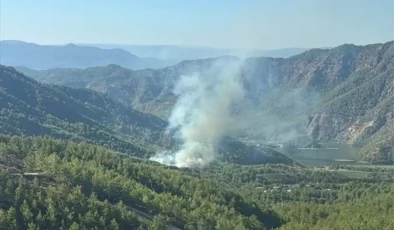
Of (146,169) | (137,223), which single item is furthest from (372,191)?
(137,223)

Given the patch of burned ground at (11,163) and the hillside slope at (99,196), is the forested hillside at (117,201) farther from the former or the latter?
the hillside slope at (99,196)

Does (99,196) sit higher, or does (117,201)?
(99,196)

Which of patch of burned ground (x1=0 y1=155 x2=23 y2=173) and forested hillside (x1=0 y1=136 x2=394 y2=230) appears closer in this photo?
forested hillside (x1=0 y1=136 x2=394 y2=230)

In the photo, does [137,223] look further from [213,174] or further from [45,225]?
[213,174]

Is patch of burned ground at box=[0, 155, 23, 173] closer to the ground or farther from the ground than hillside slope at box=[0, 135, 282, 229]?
farther from the ground

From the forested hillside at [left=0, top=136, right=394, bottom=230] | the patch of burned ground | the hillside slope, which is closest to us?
the hillside slope

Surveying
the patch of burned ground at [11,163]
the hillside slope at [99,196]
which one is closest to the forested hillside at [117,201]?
the patch of burned ground at [11,163]

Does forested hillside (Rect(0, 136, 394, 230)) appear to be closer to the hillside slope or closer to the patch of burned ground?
the patch of burned ground

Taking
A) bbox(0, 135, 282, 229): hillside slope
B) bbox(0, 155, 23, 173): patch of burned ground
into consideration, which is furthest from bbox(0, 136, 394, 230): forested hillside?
bbox(0, 135, 282, 229): hillside slope

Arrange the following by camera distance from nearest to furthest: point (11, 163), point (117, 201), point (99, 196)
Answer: point (99, 196)
point (117, 201)
point (11, 163)

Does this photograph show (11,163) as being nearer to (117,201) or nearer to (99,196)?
(99,196)

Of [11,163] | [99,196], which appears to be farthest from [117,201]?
[11,163]
